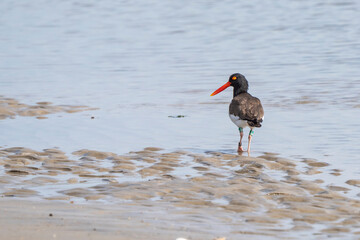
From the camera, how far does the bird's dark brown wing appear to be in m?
11.0

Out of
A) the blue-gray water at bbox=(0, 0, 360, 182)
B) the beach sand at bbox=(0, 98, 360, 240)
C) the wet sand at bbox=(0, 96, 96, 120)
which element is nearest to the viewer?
the beach sand at bbox=(0, 98, 360, 240)

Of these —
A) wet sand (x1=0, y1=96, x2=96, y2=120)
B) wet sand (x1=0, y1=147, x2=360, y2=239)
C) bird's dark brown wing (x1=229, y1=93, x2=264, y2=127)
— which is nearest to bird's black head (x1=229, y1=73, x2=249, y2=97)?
bird's dark brown wing (x1=229, y1=93, x2=264, y2=127)

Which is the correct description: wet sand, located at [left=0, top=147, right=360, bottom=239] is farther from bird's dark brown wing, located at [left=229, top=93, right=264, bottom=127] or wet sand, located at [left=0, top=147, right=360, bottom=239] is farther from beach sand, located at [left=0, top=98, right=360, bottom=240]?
bird's dark brown wing, located at [left=229, top=93, right=264, bottom=127]

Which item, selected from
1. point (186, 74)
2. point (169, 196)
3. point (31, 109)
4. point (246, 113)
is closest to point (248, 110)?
point (246, 113)

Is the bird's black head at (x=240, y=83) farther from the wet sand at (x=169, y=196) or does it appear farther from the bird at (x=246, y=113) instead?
the wet sand at (x=169, y=196)

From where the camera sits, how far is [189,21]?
3000 cm

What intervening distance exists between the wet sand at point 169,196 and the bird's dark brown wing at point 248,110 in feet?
3.09

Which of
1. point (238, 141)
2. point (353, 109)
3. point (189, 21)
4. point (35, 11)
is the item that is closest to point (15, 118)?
point (238, 141)

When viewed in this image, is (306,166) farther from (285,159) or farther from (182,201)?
(182,201)

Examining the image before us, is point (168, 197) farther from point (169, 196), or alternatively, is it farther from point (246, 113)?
point (246, 113)

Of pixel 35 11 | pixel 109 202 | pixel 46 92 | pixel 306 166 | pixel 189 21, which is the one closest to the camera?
pixel 109 202

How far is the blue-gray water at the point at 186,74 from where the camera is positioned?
11.4 meters

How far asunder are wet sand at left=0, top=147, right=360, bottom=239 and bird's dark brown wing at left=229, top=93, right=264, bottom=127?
0.94m

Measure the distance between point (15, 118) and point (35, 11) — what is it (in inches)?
926
